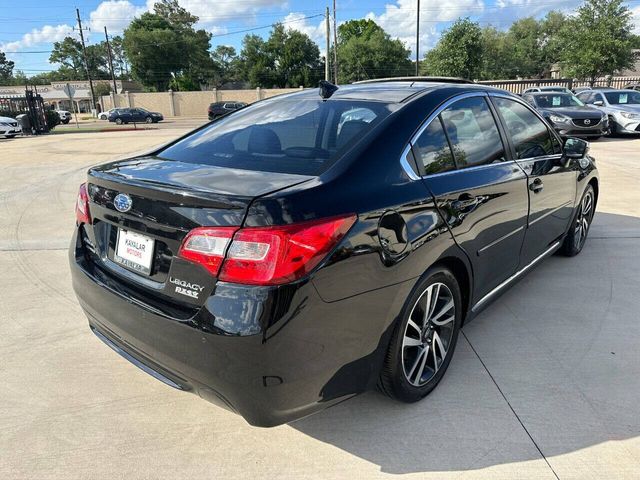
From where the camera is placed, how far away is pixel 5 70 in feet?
370

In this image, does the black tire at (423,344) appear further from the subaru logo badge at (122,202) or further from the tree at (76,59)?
the tree at (76,59)

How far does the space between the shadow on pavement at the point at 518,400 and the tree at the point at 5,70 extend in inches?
5279

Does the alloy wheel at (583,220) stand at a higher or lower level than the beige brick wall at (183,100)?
lower

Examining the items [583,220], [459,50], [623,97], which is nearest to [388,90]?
[583,220]

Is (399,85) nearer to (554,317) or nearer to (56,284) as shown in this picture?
(554,317)

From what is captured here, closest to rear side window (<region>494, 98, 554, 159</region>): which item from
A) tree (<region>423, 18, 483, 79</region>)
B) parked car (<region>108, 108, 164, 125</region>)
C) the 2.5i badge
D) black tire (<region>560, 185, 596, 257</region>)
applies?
black tire (<region>560, 185, 596, 257</region>)

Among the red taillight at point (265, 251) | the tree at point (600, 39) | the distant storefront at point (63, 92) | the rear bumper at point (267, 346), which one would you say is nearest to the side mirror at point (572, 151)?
the rear bumper at point (267, 346)

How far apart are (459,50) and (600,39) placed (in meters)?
10.9

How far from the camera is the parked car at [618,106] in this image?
1550 cm

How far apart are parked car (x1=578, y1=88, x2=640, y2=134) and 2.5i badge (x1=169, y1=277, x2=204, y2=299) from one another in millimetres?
17325

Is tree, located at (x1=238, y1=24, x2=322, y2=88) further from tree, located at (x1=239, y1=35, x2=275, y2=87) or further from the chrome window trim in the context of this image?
the chrome window trim

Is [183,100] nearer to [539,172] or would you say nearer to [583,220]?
[583,220]

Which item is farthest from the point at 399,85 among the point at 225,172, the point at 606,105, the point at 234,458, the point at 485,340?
the point at 606,105

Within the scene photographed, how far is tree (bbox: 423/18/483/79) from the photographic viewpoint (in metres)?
38.0
